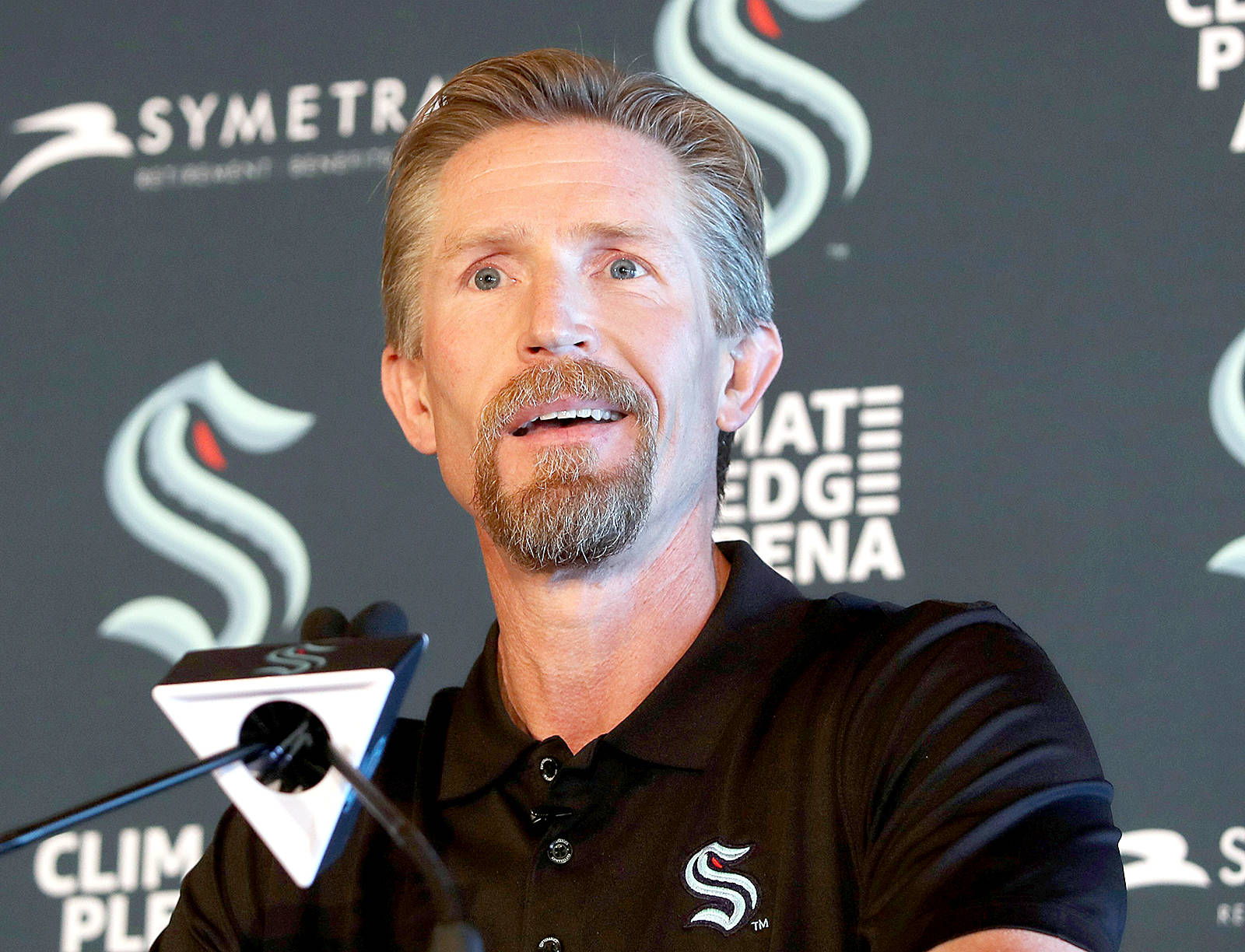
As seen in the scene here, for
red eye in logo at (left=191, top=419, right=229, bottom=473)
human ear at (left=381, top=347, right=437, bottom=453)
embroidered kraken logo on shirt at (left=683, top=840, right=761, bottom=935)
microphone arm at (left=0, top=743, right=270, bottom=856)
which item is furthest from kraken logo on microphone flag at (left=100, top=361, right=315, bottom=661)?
microphone arm at (left=0, top=743, right=270, bottom=856)

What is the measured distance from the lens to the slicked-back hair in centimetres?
178

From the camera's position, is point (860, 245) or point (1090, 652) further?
point (860, 245)

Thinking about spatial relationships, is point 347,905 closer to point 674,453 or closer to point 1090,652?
point 674,453

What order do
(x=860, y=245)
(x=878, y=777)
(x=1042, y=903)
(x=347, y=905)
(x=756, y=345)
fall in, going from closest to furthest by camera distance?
(x=1042, y=903), (x=878, y=777), (x=347, y=905), (x=756, y=345), (x=860, y=245)

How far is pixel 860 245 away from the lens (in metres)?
2.38

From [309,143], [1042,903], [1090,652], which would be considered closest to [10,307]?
[309,143]

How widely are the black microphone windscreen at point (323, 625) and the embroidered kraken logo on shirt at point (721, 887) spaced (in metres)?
0.40

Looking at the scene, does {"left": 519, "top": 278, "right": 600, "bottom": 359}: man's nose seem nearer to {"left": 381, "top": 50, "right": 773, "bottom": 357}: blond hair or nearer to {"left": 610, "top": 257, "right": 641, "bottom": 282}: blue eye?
{"left": 610, "top": 257, "right": 641, "bottom": 282}: blue eye

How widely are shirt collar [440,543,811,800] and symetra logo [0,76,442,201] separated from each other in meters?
1.35

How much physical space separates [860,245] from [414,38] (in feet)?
3.10

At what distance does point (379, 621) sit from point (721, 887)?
0.41m

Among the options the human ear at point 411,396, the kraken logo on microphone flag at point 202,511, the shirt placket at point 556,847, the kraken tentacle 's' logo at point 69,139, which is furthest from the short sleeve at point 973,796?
the kraken tentacle 's' logo at point 69,139

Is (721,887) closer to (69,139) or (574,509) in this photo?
(574,509)

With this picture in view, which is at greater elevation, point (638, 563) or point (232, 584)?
point (638, 563)
